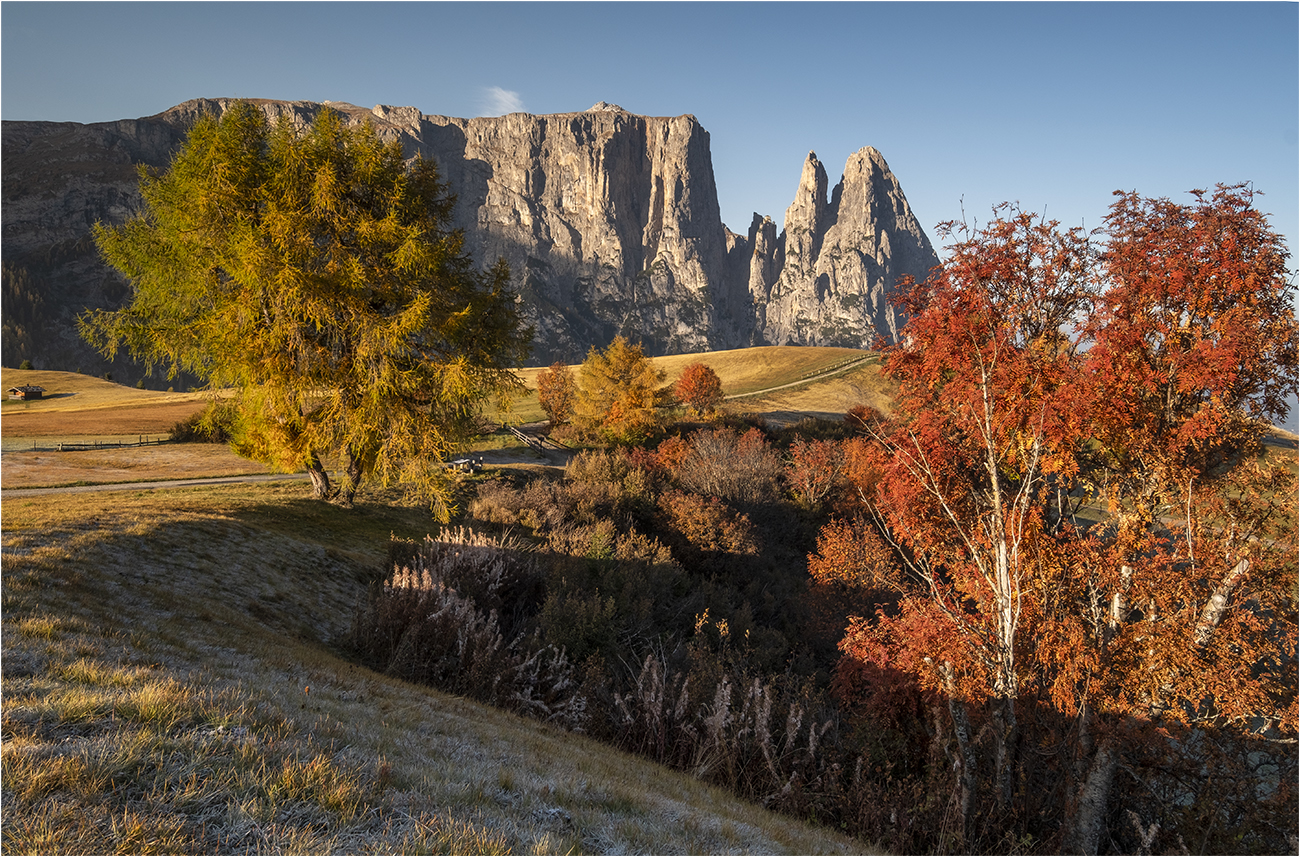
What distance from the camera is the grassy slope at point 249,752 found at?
319 centimetres

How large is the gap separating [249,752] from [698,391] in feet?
149

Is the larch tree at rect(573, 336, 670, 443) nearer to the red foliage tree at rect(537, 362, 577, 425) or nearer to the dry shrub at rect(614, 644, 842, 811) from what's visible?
the red foliage tree at rect(537, 362, 577, 425)

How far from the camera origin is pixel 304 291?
12.5 meters

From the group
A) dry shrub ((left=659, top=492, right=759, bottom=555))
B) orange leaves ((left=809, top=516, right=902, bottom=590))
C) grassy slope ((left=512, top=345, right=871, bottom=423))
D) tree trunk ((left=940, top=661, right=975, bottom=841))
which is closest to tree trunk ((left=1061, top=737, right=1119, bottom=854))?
tree trunk ((left=940, top=661, right=975, bottom=841))

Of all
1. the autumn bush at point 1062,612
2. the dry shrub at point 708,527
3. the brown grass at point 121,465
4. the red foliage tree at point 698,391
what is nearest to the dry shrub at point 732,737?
the autumn bush at point 1062,612

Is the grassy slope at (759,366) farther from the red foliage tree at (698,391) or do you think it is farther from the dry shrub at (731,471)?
the dry shrub at (731,471)

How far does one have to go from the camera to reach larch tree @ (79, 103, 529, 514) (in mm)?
12797

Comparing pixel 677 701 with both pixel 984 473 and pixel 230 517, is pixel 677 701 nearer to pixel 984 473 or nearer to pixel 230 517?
pixel 984 473

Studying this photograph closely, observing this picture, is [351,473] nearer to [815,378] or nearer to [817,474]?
[817,474]

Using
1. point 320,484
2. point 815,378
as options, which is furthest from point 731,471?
point 815,378

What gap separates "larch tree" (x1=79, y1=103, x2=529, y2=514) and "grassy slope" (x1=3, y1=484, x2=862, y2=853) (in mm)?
5328

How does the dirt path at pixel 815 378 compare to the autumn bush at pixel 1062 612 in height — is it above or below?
above

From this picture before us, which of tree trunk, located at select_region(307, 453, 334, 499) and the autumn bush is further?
tree trunk, located at select_region(307, 453, 334, 499)

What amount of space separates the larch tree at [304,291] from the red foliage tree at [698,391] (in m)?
Result: 34.1
